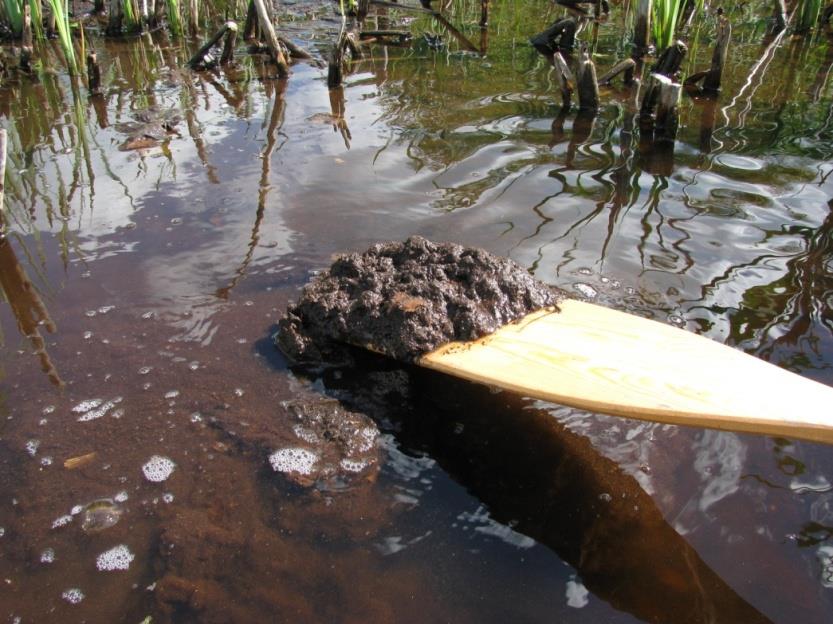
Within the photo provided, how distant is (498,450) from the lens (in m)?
2.31

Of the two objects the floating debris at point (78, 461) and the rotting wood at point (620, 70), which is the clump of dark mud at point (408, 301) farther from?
the rotting wood at point (620, 70)

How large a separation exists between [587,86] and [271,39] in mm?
2843

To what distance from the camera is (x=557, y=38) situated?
7160 millimetres

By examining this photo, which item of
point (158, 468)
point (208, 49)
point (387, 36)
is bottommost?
point (158, 468)

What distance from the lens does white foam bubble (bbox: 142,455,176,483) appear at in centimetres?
220

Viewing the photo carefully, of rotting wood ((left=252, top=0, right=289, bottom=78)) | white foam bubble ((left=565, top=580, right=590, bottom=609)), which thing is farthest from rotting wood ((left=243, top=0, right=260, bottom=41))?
white foam bubble ((left=565, top=580, right=590, bottom=609))

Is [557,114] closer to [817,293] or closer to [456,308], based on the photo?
[817,293]

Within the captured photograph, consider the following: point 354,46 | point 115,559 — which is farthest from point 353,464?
point 354,46

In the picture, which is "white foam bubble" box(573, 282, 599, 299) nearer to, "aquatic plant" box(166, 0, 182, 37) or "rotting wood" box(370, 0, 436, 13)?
"aquatic plant" box(166, 0, 182, 37)

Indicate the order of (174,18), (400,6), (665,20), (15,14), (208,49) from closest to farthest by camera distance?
(665,20), (15,14), (208,49), (174,18), (400,6)

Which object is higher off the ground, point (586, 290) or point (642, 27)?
point (642, 27)

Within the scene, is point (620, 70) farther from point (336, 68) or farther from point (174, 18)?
point (174, 18)

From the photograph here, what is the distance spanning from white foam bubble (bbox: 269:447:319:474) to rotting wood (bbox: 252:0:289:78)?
472cm

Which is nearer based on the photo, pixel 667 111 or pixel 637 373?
pixel 637 373
